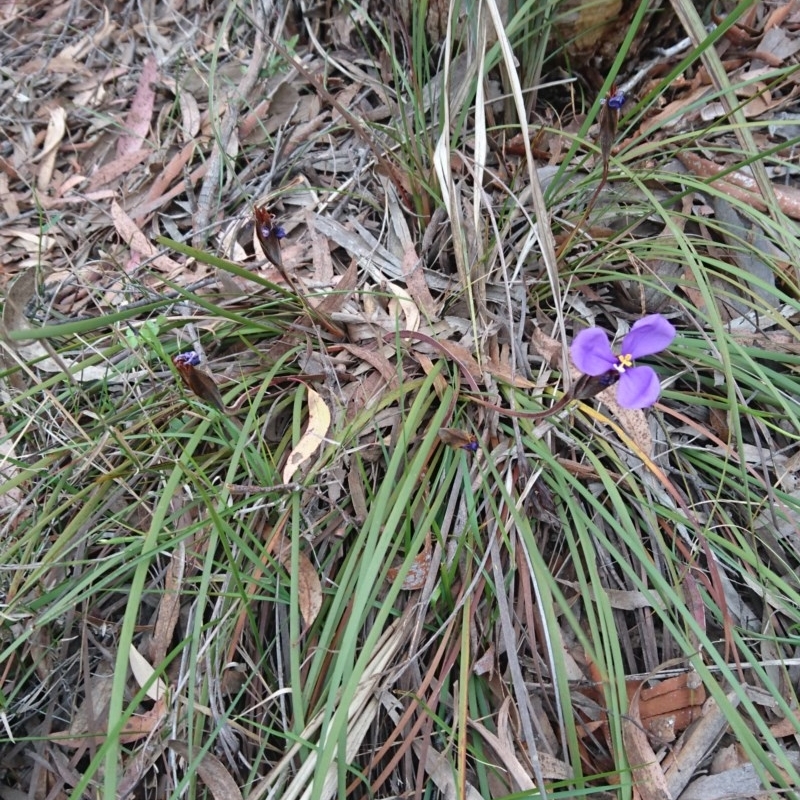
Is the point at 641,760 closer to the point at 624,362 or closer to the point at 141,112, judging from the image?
the point at 624,362

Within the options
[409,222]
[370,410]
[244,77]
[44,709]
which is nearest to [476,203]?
[409,222]

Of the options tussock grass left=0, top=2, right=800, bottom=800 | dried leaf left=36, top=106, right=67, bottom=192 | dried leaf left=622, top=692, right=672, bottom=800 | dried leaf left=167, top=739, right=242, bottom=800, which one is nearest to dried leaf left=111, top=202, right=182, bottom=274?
tussock grass left=0, top=2, right=800, bottom=800

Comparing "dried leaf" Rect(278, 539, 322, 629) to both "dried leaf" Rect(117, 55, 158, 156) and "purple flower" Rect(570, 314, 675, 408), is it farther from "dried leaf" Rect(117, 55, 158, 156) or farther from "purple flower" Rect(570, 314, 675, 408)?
"dried leaf" Rect(117, 55, 158, 156)

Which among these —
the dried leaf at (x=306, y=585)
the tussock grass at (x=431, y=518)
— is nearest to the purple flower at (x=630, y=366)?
the tussock grass at (x=431, y=518)

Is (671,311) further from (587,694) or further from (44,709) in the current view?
(44,709)

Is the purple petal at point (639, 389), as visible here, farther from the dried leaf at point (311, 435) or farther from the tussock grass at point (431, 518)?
the dried leaf at point (311, 435)

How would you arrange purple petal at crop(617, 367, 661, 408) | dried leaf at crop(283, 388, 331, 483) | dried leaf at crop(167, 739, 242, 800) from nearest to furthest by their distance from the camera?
purple petal at crop(617, 367, 661, 408) < dried leaf at crop(167, 739, 242, 800) < dried leaf at crop(283, 388, 331, 483)

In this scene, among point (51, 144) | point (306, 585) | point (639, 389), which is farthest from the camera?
point (51, 144)

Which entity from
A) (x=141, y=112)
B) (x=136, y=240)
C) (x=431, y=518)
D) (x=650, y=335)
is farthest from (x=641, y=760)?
(x=141, y=112)
